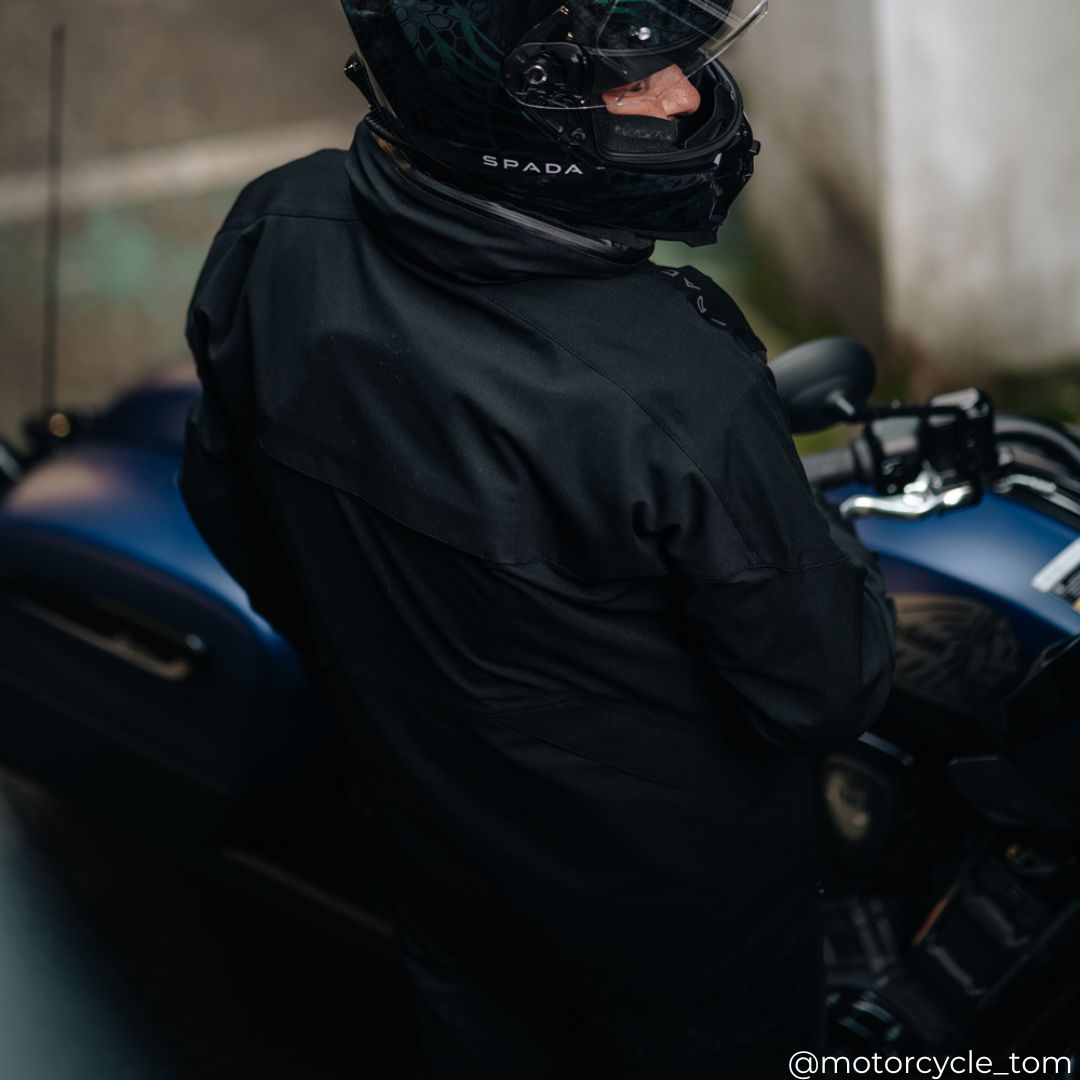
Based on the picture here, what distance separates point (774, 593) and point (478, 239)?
0.37 metres

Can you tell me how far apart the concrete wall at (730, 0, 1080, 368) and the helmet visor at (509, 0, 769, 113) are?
244 cm

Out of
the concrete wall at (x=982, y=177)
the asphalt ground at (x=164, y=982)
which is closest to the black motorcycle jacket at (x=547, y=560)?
the asphalt ground at (x=164, y=982)

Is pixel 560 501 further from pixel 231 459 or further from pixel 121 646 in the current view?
pixel 121 646

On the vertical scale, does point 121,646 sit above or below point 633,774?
below

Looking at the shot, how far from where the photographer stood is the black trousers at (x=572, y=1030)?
1.45 meters

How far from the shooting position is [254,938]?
2.48 m

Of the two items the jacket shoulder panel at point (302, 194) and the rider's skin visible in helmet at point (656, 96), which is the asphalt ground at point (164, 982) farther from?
the rider's skin visible in helmet at point (656, 96)

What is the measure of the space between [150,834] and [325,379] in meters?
1.23

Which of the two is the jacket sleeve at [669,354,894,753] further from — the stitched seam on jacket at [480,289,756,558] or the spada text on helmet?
the spada text on helmet

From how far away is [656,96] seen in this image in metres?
1.15

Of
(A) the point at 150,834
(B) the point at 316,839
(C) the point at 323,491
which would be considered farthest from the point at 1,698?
(C) the point at 323,491

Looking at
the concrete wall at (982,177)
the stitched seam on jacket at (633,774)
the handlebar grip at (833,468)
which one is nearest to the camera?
the stitched seam on jacket at (633,774)

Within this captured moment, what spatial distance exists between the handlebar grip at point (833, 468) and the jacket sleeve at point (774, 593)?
1.01 ft

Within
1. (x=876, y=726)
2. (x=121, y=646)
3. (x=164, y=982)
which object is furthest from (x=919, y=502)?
(x=164, y=982)
